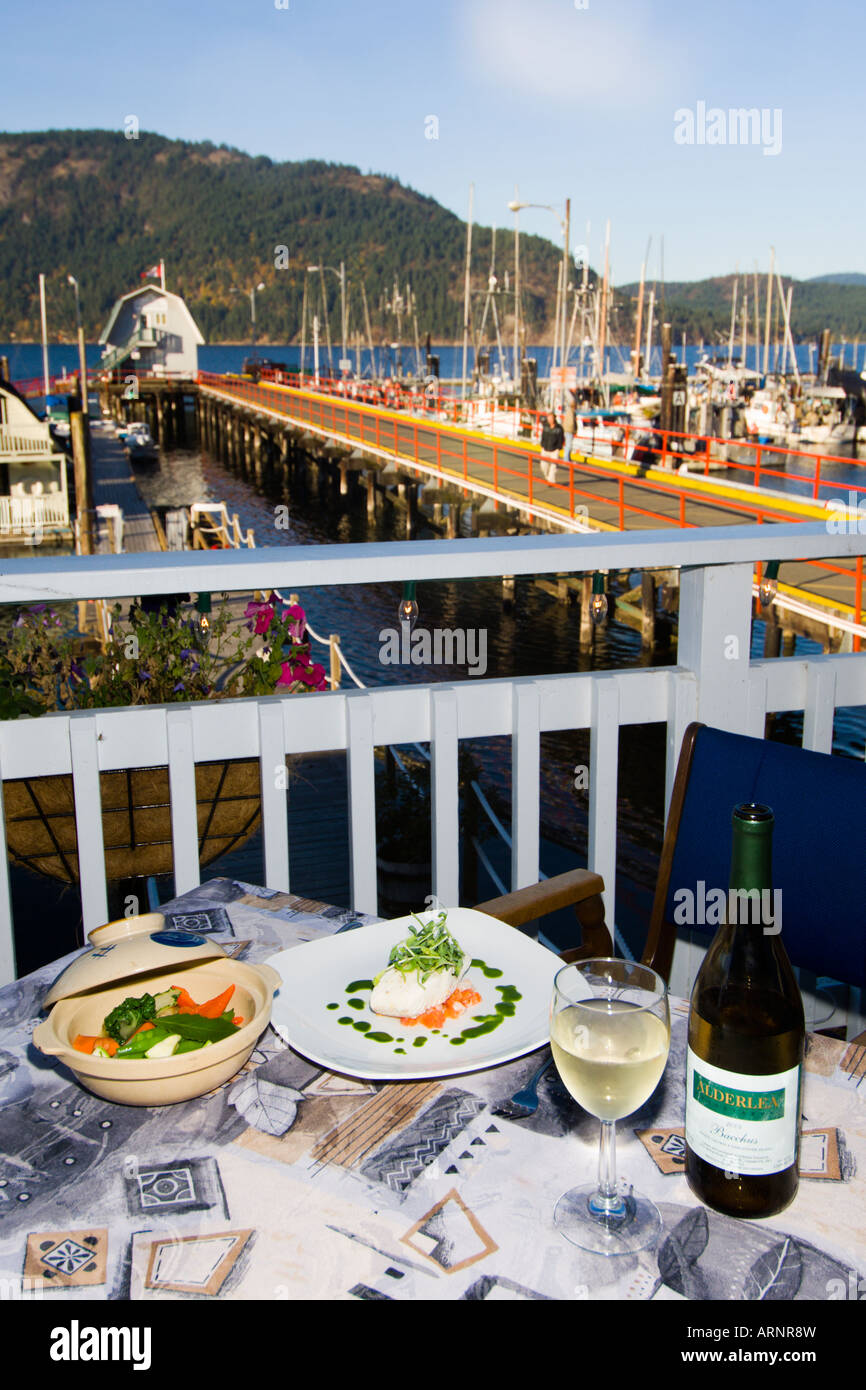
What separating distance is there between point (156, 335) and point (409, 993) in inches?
2874

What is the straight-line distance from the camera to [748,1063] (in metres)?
0.98

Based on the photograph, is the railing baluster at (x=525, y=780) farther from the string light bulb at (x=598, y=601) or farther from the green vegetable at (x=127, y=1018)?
the green vegetable at (x=127, y=1018)

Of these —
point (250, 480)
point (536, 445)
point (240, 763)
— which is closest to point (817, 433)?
point (536, 445)

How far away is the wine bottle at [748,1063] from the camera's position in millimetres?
959

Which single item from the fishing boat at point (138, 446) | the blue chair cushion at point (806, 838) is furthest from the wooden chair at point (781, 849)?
the fishing boat at point (138, 446)

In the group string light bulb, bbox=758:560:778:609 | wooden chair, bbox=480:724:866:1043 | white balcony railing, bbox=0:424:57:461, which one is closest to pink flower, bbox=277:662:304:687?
string light bulb, bbox=758:560:778:609

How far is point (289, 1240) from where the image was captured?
94 centimetres

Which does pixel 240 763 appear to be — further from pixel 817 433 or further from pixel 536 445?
pixel 817 433

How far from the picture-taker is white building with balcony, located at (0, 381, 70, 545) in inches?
1032

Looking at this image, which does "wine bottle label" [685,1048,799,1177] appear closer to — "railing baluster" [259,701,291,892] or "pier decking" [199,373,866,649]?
"railing baluster" [259,701,291,892]

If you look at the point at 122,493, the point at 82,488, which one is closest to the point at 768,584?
the point at 82,488

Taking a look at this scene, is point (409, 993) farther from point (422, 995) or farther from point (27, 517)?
point (27, 517)

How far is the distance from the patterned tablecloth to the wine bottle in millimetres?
32

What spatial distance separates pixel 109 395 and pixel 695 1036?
234 feet
